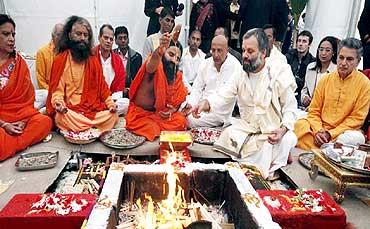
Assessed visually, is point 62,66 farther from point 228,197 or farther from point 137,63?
Answer: point 228,197

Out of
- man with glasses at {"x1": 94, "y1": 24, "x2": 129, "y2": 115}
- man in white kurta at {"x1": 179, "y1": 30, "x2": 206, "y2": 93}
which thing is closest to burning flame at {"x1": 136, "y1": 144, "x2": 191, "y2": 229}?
man with glasses at {"x1": 94, "y1": 24, "x2": 129, "y2": 115}

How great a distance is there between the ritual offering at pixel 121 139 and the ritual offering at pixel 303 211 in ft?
6.40

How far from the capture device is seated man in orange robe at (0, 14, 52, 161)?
433 cm

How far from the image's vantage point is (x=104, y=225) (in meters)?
2.22

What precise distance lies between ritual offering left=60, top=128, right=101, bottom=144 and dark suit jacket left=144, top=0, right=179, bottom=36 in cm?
348

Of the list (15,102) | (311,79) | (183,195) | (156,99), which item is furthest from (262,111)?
(15,102)

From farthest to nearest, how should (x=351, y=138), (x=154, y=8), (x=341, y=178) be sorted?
(x=154, y=8), (x=351, y=138), (x=341, y=178)

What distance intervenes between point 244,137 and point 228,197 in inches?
59.0

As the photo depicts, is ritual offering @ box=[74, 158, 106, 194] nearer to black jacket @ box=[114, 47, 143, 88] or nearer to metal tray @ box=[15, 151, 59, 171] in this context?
metal tray @ box=[15, 151, 59, 171]

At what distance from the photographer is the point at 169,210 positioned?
2.74m

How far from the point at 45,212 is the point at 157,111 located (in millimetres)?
2542

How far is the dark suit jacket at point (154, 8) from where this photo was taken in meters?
7.25

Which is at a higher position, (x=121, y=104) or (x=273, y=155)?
(x=121, y=104)

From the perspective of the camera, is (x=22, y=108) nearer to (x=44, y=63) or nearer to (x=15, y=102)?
(x=15, y=102)
